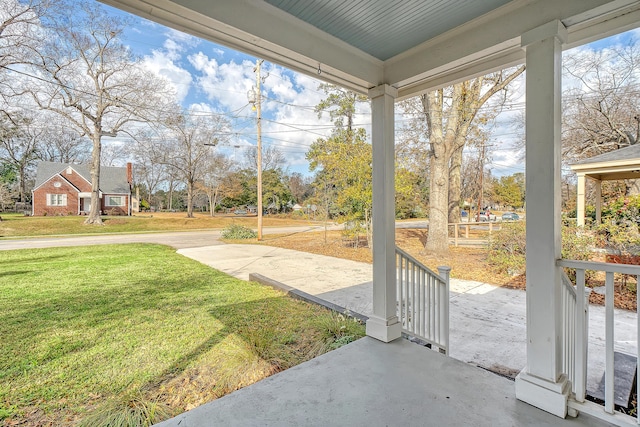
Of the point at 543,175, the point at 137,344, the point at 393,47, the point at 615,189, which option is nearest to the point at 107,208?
the point at 137,344

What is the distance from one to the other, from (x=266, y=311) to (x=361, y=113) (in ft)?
29.4

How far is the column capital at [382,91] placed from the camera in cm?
243

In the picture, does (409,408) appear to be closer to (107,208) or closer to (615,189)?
(615,189)

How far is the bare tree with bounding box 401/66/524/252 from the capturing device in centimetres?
716

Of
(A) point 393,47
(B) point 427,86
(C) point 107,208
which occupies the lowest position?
(C) point 107,208

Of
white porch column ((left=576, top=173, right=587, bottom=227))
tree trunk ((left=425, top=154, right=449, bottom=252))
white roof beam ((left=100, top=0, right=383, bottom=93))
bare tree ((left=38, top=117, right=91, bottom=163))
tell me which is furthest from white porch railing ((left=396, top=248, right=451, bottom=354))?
bare tree ((left=38, top=117, right=91, bottom=163))

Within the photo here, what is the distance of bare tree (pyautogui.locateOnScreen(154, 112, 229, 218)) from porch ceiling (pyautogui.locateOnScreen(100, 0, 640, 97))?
10.8m

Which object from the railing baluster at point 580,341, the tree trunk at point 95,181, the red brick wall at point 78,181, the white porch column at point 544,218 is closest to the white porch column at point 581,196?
the railing baluster at point 580,341

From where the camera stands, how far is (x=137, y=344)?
274cm

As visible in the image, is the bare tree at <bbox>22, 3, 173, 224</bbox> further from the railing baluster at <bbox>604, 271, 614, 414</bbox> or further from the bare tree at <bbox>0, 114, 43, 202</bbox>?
the railing baluster at <bbox>604, 271, 614, 414</bbox>

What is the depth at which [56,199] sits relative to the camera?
1130 centimetres

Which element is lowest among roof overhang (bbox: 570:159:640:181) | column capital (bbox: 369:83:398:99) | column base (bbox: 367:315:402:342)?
column base (bbox: 367:315:402:342)

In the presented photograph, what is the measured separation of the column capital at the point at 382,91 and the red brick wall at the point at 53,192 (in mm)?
13267

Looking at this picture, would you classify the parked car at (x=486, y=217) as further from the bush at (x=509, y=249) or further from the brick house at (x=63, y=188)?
the brick house at (x=63, y=188)
